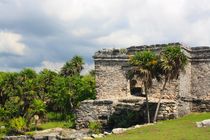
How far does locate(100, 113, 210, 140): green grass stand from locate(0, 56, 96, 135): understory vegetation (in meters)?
13.7

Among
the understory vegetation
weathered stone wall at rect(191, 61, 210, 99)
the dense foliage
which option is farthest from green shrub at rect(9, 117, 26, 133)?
weathered stone wall at rect(191, 61, 210, 99)

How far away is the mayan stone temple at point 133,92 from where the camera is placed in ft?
111

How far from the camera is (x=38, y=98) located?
4934cm

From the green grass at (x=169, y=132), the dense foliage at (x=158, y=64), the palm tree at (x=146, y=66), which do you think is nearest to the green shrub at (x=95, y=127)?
the dense foliage at (x=158, y=64)

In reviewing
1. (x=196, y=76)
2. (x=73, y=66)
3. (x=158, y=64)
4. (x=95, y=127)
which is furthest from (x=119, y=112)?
(x=73, y=66)

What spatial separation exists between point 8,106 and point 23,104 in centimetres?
154

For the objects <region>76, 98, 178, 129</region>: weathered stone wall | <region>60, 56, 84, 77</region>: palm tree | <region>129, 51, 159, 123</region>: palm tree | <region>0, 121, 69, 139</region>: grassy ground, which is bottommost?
<region>0, 121, 69, 139</region>: grassy ground

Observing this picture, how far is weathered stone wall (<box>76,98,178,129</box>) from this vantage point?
32.8 metres

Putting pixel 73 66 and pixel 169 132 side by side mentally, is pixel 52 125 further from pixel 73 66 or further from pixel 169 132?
pixel 169 132

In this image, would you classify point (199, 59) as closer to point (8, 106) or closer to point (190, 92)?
point (190, 92)

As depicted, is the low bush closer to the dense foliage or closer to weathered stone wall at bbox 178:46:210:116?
the dense foliage

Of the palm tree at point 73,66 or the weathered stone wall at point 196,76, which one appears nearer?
the weathered stone wall at point 196,76

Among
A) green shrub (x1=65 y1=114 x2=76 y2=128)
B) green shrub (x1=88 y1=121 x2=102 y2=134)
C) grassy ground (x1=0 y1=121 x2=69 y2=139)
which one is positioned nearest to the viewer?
green shrub (x1=88 y1=121 x2=102 y2=134)

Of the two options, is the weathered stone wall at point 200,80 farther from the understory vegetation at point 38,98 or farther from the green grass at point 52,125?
the green grass at point 52,125
